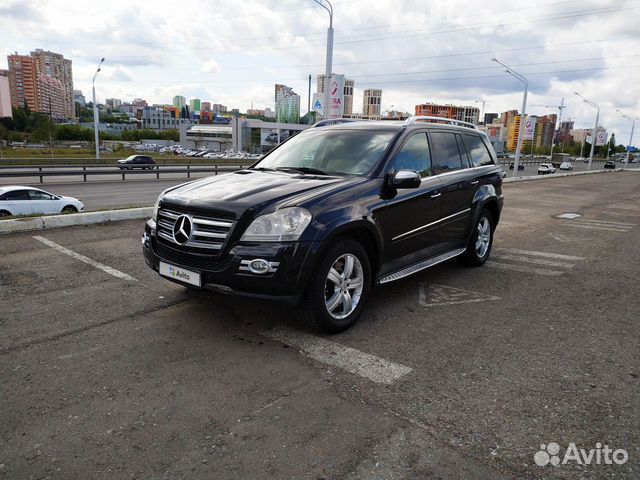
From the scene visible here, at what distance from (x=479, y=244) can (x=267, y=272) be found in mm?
3838

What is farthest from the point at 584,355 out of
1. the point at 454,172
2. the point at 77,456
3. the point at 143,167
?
the point at 143,167

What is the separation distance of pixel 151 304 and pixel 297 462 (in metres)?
2.71

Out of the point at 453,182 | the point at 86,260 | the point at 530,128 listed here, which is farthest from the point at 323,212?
the point at 530,128

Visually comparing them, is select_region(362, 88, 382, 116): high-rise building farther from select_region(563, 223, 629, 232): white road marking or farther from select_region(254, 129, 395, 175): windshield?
select_region(254, 129, 395, 175): windshield

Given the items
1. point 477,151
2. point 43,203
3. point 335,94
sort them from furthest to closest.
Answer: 1. point 335,94
2. point 43,203
3. point 477,151

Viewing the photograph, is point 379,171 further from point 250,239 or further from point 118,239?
point 118,239

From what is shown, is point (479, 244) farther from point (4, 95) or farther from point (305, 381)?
point (4, 95)

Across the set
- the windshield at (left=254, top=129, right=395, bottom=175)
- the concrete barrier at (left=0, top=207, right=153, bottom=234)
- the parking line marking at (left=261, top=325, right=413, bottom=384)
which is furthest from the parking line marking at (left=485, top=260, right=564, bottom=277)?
the concrete barrier at (left=0, top=207, right=153, bottom=234)

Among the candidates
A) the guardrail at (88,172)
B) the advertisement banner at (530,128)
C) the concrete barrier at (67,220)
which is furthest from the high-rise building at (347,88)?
the concrete barrier at (67,220)

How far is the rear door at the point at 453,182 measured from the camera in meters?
5.39

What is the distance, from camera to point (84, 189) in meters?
24.2

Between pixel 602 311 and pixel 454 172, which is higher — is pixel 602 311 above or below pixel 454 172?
below

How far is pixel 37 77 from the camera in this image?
121 metres

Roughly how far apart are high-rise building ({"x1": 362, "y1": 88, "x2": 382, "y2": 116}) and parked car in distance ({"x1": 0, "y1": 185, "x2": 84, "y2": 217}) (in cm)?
4633
